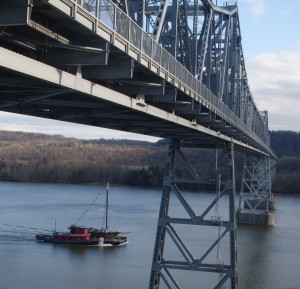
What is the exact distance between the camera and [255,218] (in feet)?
146

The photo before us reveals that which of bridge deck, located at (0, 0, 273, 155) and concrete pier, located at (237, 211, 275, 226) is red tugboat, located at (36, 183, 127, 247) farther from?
bridge deck, located at (0, 0, 273, 155)

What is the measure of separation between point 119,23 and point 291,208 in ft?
188

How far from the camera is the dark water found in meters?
23.9

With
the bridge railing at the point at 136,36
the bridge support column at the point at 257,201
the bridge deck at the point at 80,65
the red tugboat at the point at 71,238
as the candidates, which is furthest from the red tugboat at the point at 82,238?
the bridge deck at the point at 80,65

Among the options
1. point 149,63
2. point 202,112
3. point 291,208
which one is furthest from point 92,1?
point 291,208

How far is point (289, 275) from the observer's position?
26.4 metres

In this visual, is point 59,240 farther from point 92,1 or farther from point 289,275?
point 92,1

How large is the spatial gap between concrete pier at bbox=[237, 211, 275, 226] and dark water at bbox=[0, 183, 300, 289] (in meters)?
0.84

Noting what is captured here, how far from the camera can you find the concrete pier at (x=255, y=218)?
4419 centimetres

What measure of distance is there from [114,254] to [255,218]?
52.5 feet

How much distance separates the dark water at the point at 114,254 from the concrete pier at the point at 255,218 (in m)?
0.84

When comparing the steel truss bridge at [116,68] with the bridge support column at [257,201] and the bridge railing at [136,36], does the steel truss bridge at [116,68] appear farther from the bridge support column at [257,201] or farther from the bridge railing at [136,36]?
the bridge support column at [257,201]

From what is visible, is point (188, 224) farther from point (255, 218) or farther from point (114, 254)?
point (255, 218)

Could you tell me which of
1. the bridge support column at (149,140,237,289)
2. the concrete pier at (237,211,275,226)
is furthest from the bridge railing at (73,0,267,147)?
the concrete pier at (237,211,275,226)
